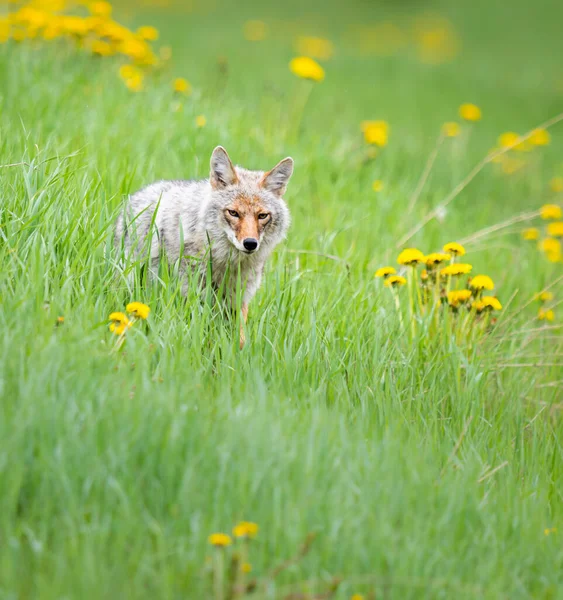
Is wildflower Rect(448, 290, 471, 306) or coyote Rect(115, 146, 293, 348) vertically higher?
coyote Rect(115, 146, 293, 348)

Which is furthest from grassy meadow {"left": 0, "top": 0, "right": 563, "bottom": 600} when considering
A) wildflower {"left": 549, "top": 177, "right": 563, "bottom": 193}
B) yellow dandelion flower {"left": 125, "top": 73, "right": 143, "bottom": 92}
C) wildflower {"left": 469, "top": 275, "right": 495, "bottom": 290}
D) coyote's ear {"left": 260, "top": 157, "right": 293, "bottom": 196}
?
wildflower {"left": 549, "top": 177, "right": 563, "bottom": 193}

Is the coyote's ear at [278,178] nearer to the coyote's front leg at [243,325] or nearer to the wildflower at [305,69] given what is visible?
the coyote's front leg at [243,325]

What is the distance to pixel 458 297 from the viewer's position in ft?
15.8

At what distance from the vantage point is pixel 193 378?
352 centimetres

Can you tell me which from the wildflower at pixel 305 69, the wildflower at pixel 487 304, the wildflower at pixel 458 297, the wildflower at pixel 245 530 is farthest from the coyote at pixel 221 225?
the wildflower at pixel 305 69

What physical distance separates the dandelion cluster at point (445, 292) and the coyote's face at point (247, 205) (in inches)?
29.6

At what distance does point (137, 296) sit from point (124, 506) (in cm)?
152

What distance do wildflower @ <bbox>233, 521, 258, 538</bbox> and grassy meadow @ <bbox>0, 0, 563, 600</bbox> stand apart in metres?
0.06

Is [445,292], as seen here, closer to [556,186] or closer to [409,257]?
[409,257]

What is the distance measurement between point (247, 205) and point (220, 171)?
33 centimetres

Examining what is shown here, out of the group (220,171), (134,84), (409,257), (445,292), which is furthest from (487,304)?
(134,84)

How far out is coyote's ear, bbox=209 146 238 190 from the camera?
15.8 ft

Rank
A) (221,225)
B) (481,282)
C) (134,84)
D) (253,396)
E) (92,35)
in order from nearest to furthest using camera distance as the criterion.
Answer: (253,396), (221,225), (481,282), (134,84), (92,35)

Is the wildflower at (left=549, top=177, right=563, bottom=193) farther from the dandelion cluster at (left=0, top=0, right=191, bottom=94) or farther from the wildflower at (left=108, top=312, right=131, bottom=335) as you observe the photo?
the wildflower at (left=108, top=312, right=131, bottom=335)
